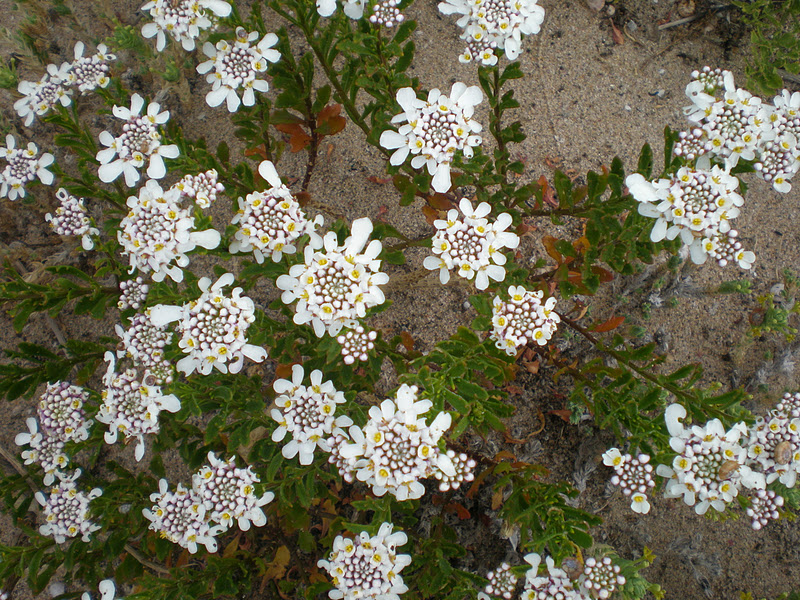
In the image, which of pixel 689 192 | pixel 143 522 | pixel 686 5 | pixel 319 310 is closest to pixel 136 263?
pixel 319 310

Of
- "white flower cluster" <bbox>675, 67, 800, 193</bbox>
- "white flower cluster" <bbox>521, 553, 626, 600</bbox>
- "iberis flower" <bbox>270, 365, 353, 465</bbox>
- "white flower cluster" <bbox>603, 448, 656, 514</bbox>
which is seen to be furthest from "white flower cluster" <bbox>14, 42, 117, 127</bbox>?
"white flower cluster" <bbox>521, 553, 626, 600</bbox>

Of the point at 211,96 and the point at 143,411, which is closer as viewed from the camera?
the point at 143,411

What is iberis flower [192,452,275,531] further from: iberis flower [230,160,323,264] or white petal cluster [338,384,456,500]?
iberis flower [230,160,323,264]

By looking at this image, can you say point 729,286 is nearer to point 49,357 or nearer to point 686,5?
point 686,5

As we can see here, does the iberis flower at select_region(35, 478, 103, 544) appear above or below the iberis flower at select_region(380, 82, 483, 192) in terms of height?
below

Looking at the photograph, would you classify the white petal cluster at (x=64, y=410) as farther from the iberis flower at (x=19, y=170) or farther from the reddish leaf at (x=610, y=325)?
the reddish leaf at (x=610, y=325)

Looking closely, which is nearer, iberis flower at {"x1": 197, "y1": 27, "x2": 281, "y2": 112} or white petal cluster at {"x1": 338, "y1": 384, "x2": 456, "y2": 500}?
white petal cluster at {"x1": 338, "y1": 384, "x2": 456, "y2": 500}
